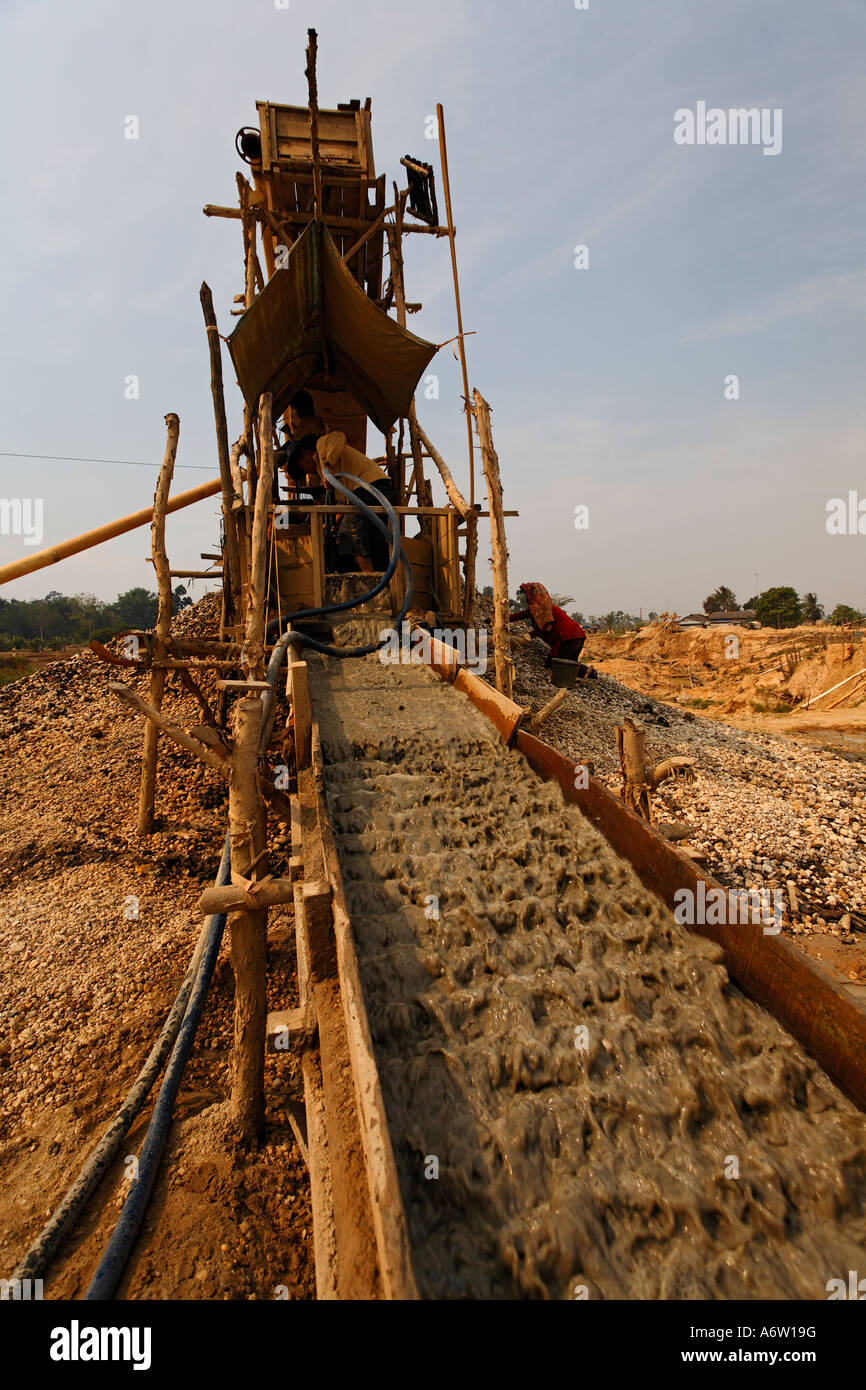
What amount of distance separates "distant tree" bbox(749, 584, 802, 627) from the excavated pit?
3409 centimetres

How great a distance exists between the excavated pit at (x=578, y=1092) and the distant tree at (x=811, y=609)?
36.0 meters

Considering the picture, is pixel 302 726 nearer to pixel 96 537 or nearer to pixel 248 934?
pixel 248 934

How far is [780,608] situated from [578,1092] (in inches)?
1452

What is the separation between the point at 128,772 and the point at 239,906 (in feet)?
19.0

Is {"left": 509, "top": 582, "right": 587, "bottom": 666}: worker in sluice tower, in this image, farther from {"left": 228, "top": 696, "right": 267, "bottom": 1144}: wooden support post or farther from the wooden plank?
{"left": 228, "top": 696, "right": 267, "bottom": 1144}: wooden support post

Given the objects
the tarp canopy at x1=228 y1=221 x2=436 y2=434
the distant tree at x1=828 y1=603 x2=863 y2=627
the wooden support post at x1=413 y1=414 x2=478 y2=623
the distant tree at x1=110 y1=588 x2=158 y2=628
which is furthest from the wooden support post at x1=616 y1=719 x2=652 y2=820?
the distant tree at x1=110 y1=588 x2=158 y2=628

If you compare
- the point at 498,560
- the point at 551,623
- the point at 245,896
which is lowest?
the point at 245,896

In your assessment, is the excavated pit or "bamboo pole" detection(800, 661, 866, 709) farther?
"bamboo pole" detection(800, 661, 866, 709)

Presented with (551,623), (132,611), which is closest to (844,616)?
(551,623)

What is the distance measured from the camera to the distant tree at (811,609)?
109 feet

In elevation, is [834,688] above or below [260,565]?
below

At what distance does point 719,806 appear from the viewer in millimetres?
7086

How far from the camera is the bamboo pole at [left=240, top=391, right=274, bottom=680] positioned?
392 cm

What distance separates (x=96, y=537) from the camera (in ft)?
20.4
